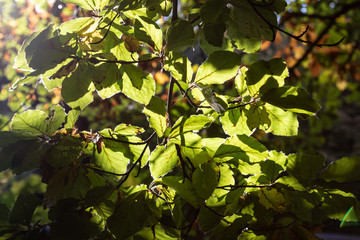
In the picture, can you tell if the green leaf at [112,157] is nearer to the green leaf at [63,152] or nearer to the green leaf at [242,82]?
the green leaf at [63,152]

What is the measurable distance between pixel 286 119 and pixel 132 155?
40 cm

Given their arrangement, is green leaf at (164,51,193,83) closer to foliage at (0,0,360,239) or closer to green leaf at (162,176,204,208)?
foliage at (0,0,360,239)

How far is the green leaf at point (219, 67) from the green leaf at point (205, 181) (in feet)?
0.66

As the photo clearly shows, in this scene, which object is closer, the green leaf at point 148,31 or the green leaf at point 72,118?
the green leaf at point 148,31

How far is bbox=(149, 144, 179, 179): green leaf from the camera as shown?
70cm

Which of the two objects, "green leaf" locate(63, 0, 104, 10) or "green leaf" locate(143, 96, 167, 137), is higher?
"green leaf" locate(63, 0, 104, 10)

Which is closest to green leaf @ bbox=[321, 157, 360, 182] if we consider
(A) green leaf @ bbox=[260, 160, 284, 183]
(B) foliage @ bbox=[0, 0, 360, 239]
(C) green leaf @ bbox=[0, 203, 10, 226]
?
(B) foliage @ bbox=[0, 0, 360, 239]

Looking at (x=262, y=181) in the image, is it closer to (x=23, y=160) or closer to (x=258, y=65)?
(x=258, y=65)

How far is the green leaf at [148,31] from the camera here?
2.21 feet

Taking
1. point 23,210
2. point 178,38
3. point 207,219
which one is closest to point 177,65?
point 178,38

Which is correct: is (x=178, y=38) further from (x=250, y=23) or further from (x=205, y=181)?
(x=205, y=181)

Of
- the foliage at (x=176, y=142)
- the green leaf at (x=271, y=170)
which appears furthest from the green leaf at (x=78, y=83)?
the green leaf at (x=271, y=170)

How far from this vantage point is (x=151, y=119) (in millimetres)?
689

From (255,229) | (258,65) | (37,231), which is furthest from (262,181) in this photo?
(37,231)
